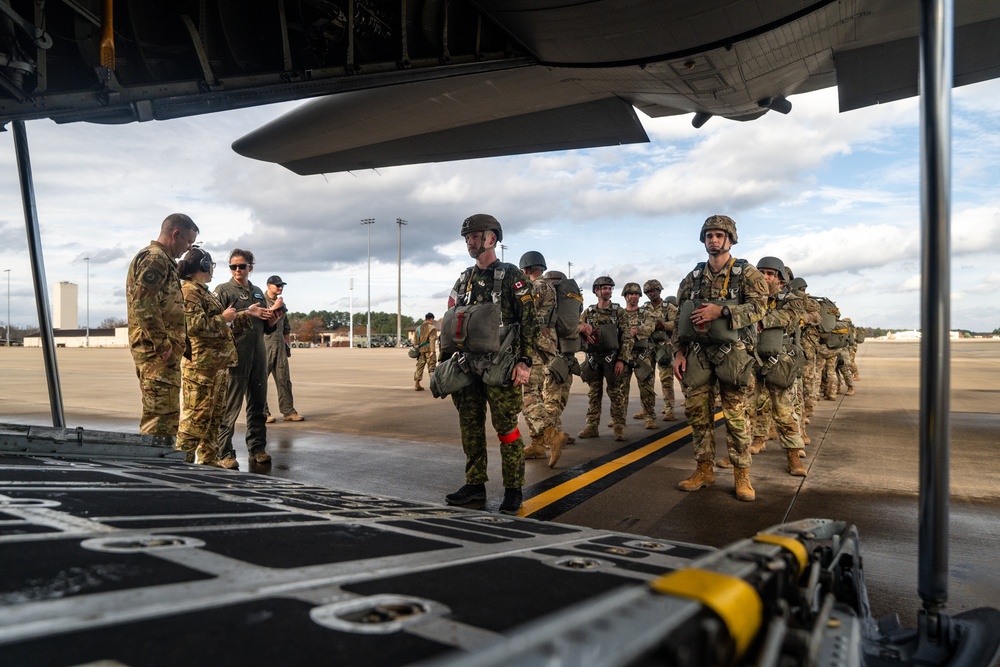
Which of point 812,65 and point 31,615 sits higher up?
point 812,65

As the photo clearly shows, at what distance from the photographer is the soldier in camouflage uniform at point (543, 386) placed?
5.62 meters

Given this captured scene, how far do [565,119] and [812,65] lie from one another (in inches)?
74.8

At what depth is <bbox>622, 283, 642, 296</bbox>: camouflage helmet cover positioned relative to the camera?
7.93 m

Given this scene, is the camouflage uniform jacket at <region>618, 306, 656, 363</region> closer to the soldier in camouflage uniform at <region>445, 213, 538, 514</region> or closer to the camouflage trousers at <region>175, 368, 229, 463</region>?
the soldier in camouflage uniform at <region>445, 213, 538, 514</region>

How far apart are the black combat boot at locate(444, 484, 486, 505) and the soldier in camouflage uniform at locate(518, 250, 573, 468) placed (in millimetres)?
1457

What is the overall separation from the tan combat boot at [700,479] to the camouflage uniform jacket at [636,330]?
2680mm

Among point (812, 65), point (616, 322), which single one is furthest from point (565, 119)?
point (616, 322)

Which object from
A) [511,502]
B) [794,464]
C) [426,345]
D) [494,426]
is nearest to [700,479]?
[794,464]

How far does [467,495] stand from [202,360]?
2265mm

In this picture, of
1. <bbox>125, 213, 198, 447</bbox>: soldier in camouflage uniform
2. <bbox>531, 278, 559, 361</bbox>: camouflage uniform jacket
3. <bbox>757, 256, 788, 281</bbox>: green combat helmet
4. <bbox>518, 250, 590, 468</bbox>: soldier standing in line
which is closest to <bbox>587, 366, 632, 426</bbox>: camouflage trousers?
<bbox>518, 250, 590, 468</bbox>: soldier standing in line

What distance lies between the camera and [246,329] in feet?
17.5

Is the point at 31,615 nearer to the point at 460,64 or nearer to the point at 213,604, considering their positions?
the point at 213,604

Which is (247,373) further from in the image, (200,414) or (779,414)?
(779,414)

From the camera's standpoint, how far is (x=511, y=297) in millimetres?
4023
